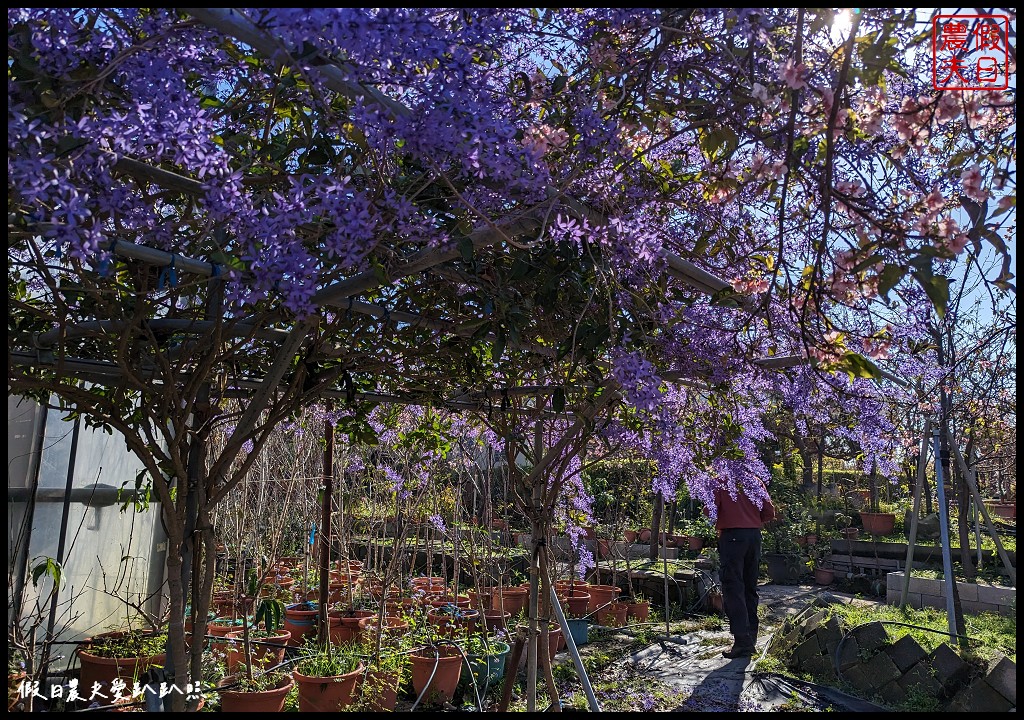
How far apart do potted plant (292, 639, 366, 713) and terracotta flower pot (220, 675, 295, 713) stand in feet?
0.57

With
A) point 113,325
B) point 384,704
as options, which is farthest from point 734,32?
point 384,704

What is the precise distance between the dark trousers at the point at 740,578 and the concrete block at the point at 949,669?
125 centimetres

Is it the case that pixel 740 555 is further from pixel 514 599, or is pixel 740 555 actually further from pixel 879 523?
pixel 879 523

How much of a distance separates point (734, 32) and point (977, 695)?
3.37m

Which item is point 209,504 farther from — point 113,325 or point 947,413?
point 947,413

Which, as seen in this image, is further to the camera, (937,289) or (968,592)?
(968,592)

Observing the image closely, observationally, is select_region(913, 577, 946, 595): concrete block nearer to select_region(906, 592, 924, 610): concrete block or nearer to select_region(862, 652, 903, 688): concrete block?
select_region(906, 592, 924, 610): concrete block

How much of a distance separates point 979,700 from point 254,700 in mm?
3216

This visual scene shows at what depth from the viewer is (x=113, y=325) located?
2062 mm

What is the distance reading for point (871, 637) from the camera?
4.39 meters

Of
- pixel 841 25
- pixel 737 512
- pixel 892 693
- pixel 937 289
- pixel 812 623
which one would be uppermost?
pixel 841 25

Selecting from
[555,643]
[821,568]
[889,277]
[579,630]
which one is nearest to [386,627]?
[555,643]

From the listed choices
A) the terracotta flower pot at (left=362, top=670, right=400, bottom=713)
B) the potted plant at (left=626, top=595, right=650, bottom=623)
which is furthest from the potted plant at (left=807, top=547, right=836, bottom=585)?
the terracotta flower pot at (left=362, top=670, right=400, bottom=713)

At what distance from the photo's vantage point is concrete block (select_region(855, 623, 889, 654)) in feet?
14.2
